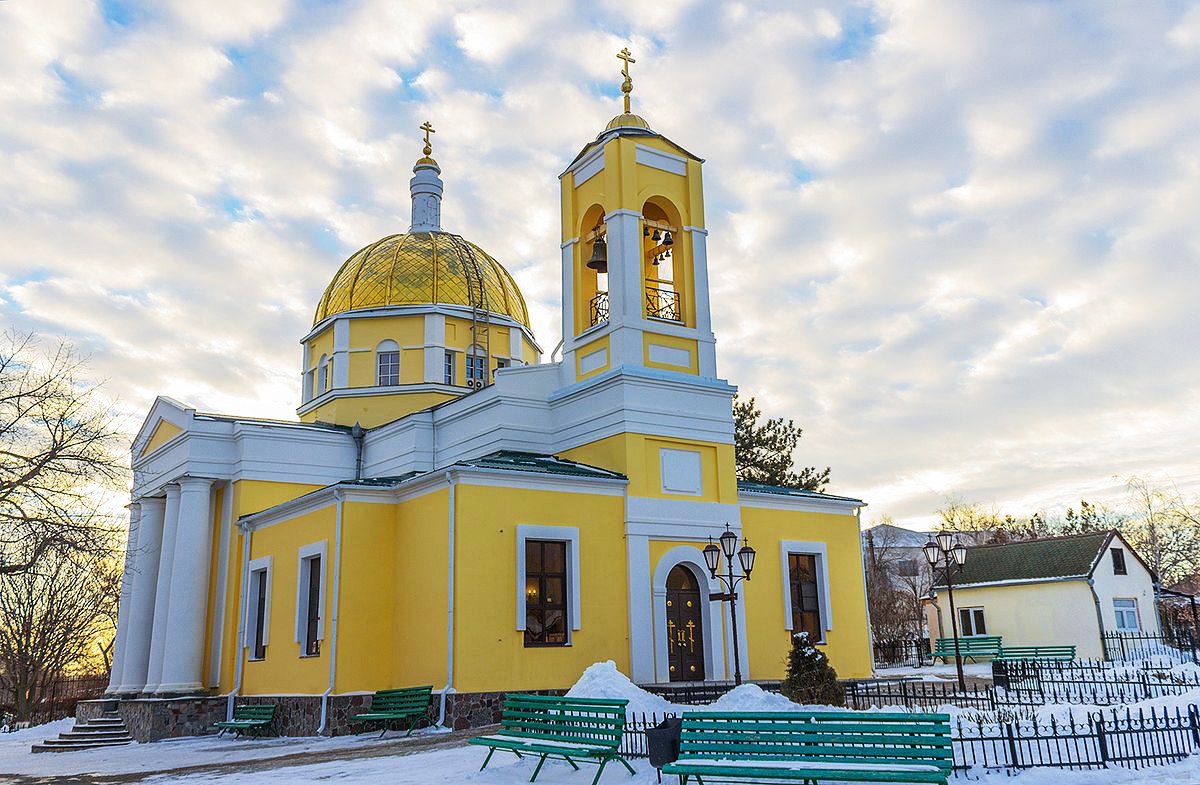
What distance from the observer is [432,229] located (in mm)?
33188

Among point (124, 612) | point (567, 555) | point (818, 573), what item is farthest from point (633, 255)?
point (124, 612)

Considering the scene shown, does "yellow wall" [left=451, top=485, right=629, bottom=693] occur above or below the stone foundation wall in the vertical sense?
above

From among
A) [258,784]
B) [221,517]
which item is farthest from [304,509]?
[258,784]

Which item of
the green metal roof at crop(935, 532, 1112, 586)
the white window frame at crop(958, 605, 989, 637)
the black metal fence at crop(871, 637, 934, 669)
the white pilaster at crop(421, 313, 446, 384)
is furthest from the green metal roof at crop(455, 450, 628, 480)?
the white window frame at crop(958, 605, 989, 637)

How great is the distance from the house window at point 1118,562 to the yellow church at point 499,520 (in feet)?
54.2

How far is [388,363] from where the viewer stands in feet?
93.6

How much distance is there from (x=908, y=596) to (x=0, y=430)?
2371 inches

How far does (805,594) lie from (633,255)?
8.30 meters

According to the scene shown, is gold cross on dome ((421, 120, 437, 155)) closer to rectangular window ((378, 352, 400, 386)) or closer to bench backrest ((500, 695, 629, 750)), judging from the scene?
rectangular window ((378, 352, 400, 386))

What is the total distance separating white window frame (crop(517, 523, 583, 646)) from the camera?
59.7ft

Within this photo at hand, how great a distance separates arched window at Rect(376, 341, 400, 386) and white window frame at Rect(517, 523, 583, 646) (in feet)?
35.8

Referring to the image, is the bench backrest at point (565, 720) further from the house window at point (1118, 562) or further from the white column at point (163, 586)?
the house window at point (1118, 562)

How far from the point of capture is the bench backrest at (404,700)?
16984 millimetres

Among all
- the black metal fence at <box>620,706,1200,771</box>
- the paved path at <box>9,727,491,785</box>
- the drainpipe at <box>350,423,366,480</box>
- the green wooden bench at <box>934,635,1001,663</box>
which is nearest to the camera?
the black metal fence at <box>620,706,1200,771</box>
